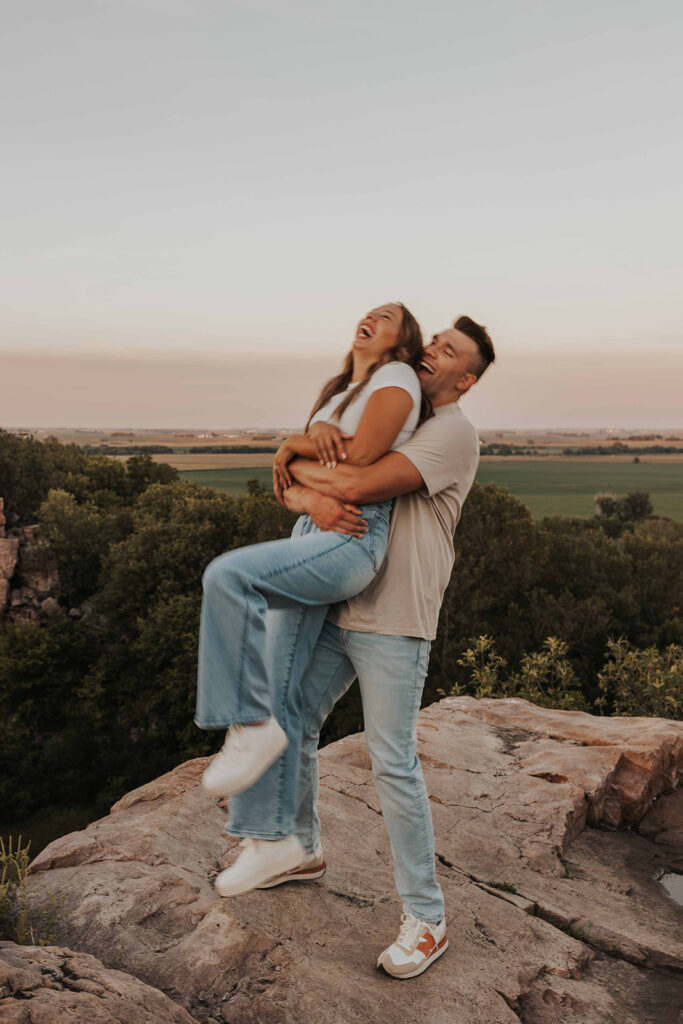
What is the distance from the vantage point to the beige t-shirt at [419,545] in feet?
8.96

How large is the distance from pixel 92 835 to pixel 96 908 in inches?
30.7

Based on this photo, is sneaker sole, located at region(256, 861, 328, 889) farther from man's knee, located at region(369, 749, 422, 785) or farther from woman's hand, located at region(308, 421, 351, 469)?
woman's hand, located at region(308, 421, 351, 469)

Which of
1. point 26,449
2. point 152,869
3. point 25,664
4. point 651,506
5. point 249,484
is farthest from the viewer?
point 651,506

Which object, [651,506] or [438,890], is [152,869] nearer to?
[438,890]

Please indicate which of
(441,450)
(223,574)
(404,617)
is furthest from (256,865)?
(441,450)

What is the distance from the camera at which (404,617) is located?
2760mm

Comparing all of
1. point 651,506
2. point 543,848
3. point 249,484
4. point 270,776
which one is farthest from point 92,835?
point 651,506

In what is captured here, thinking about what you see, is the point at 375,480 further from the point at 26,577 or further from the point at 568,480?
the point at 568,480

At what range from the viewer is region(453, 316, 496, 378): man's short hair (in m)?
2.95

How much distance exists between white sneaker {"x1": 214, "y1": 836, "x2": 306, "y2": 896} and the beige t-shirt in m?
1.07

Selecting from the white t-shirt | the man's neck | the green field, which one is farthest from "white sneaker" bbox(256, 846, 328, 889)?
the green field

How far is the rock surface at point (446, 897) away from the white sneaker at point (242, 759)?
720 millimetres

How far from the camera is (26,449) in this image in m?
34.7

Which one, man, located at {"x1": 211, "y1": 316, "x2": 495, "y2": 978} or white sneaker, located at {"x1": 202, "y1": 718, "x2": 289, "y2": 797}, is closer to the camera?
white sneaker, located at {"x1": 202, "y1": 718, "x2": 289, "y2": 797}
